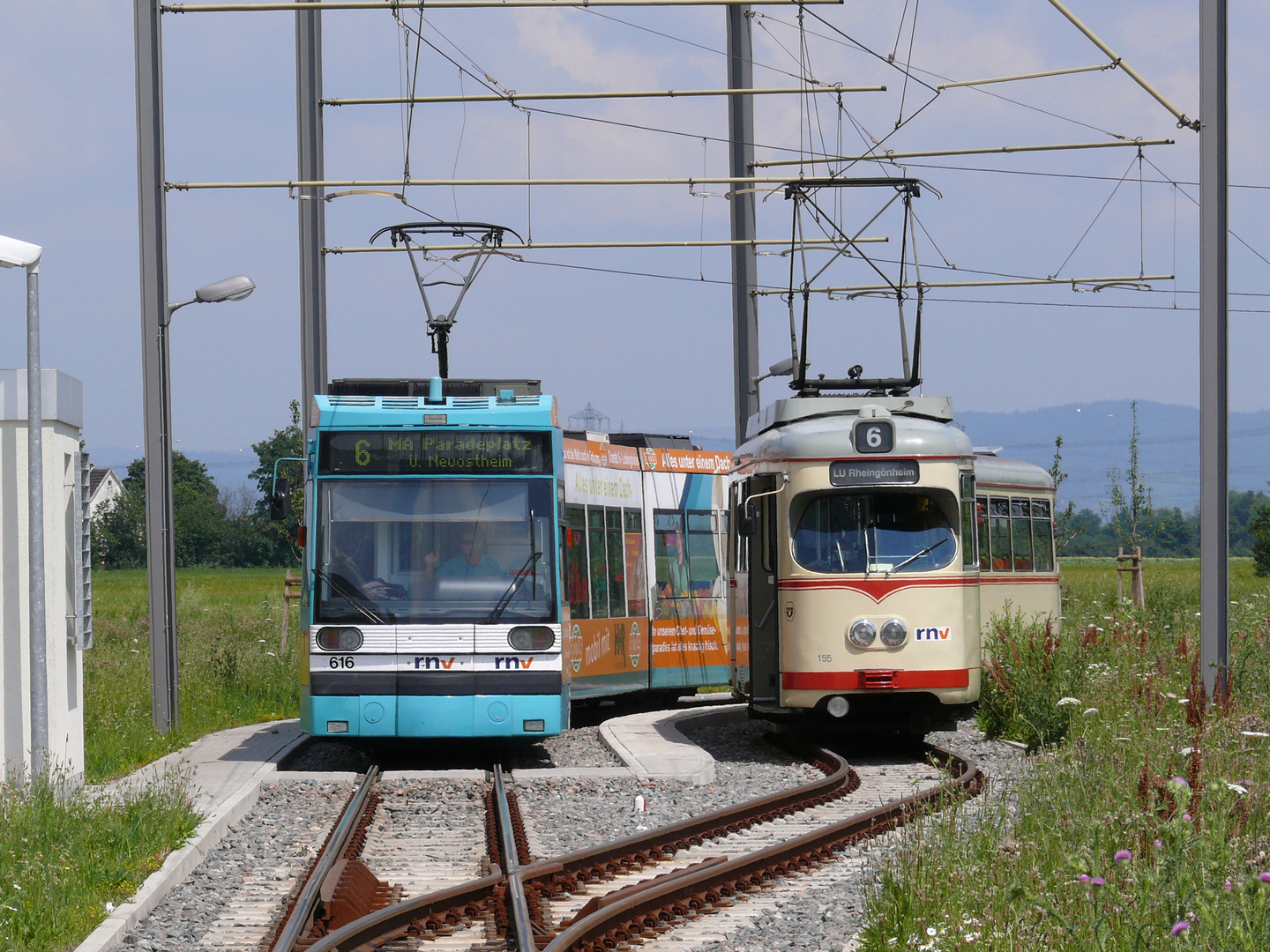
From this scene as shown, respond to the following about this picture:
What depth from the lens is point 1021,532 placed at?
22.0 meters

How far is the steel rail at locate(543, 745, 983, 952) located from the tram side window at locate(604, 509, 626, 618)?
7.14 metres

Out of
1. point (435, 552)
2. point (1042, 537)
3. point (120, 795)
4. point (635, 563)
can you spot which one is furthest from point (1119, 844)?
point (1042, 537)

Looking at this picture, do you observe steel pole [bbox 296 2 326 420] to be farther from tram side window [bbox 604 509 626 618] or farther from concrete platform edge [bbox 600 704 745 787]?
concrete platform edge [bbox 600 704 745 787]

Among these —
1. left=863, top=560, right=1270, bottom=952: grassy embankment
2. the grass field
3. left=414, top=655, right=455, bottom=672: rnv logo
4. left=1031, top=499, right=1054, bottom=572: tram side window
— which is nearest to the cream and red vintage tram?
left=863, top=560, right=1270, bottom=952: grassy embankment

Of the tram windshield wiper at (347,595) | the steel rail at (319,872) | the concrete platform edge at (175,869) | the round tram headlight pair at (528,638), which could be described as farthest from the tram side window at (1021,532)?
the concrete platform edge at (175,869)

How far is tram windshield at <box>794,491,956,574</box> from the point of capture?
52.1 feet

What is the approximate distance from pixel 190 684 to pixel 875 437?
34.8ft

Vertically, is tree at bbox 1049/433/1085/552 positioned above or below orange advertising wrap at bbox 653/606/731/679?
above

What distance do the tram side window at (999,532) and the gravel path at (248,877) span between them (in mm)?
10064

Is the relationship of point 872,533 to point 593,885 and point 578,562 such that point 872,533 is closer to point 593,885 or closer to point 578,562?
point 578,562

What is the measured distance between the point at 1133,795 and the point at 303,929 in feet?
13.9

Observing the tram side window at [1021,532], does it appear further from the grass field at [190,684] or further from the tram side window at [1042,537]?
the grass field at [190,684]

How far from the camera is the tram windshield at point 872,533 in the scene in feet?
52.1

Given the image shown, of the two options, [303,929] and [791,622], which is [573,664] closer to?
[791,622]
